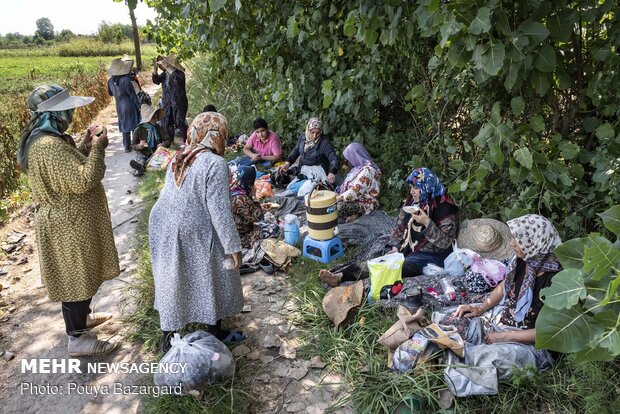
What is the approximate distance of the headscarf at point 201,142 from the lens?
2928 millimetres

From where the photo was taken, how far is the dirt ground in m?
3.03

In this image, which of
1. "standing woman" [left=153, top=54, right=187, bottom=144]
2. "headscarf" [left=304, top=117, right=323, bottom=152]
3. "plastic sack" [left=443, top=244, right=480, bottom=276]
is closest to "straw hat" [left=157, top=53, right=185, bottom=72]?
"standing woman" [left=153, top=54, right=187, bottom=144]

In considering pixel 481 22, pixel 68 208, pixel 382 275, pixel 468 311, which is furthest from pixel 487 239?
pixel 68 208

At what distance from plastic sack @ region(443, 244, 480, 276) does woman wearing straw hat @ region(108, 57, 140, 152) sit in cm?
644

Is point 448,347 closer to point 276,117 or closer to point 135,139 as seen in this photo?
point 276,117

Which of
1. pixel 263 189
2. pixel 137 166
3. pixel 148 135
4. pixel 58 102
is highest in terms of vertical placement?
pixel 58 102

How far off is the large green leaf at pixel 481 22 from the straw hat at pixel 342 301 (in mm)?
2052

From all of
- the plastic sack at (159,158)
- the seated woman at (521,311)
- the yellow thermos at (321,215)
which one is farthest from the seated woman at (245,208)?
the seated woman at (521,311)

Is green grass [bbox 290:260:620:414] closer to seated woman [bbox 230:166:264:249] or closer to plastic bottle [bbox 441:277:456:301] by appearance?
plastic bottle [bbox 441:277:456:301]

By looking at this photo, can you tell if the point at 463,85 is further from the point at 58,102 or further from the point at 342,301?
the point at 58,102

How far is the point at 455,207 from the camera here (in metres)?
4.12

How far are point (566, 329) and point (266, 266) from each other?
3.06m

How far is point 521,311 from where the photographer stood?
2.97 metres

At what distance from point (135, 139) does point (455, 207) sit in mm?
6435
